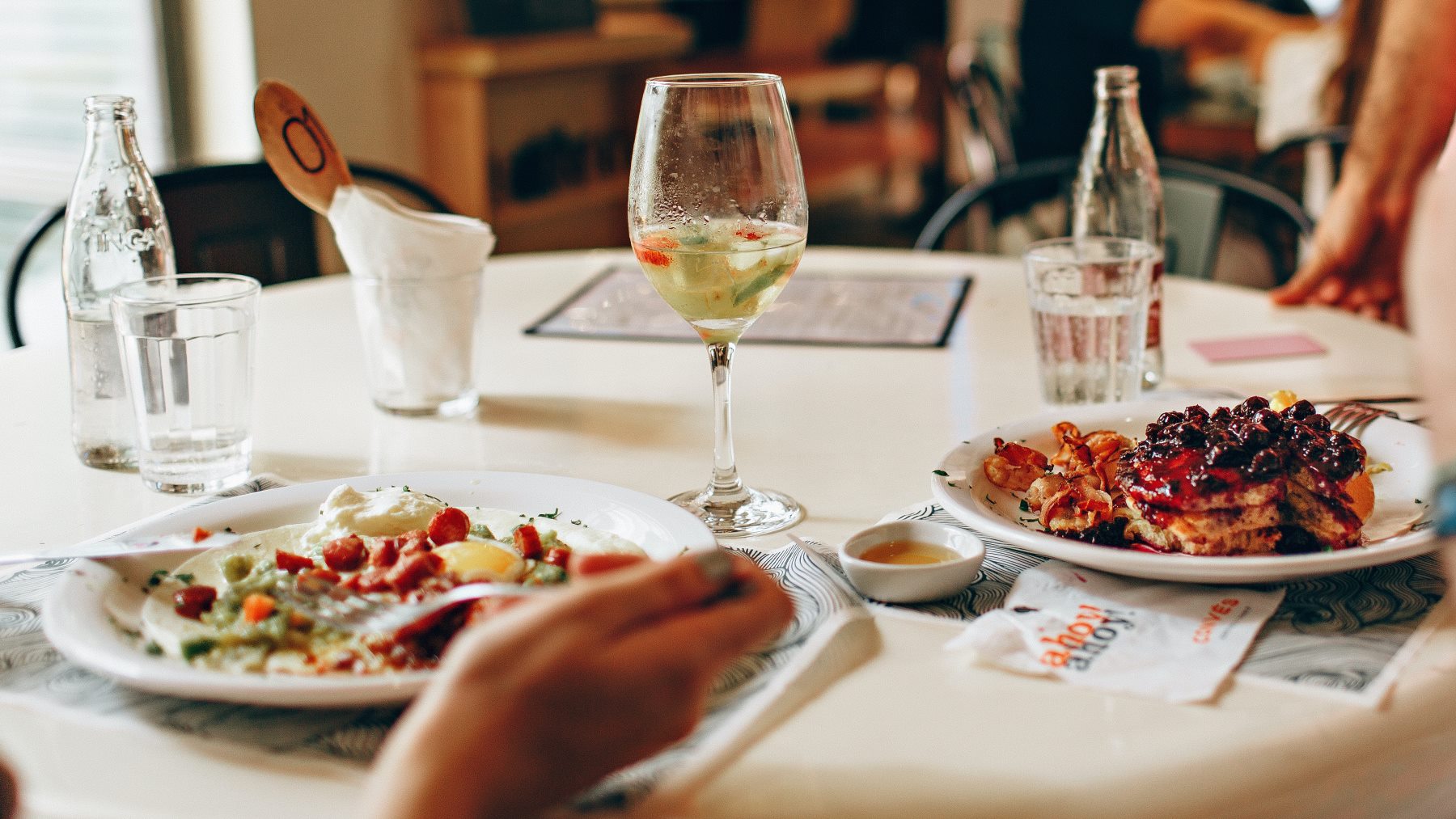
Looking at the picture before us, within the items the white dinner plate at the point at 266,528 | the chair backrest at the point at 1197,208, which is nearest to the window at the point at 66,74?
the chair backrest at the point at 1197,208

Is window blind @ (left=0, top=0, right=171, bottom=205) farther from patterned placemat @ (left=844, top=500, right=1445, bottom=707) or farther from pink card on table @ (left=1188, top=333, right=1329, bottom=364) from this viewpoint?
patterned placemat @ (left=844, top=500, right=1445, bottom=707)

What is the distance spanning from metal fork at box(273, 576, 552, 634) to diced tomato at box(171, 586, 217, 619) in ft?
0.20

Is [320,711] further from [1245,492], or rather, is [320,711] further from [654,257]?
[1245,492]

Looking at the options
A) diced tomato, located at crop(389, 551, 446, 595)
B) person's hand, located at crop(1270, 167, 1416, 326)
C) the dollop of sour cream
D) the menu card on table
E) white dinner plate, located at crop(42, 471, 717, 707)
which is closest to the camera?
white dinner plate, located at crop(42, 471, 717, 707)

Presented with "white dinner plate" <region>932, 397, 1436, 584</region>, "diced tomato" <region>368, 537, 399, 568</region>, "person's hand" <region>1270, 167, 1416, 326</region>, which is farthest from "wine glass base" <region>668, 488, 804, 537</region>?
"person's hand" <region>1270, 167, 1416, 326</region>

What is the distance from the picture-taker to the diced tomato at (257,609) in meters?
0.72

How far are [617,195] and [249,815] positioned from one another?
4.35 metres

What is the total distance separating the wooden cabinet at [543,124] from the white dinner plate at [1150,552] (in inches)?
122

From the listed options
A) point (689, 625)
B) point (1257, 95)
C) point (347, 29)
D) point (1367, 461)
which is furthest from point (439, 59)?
point (689, 625)

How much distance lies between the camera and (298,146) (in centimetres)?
121

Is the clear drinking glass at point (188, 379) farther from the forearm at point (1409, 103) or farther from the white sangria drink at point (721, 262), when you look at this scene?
the forearm at point (1409, 103)

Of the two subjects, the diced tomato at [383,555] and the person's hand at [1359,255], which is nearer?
the diced tomato at [383,555]

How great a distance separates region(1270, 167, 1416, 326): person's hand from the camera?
170 centimetres

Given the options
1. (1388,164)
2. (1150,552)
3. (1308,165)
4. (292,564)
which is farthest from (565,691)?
(1308,165)
